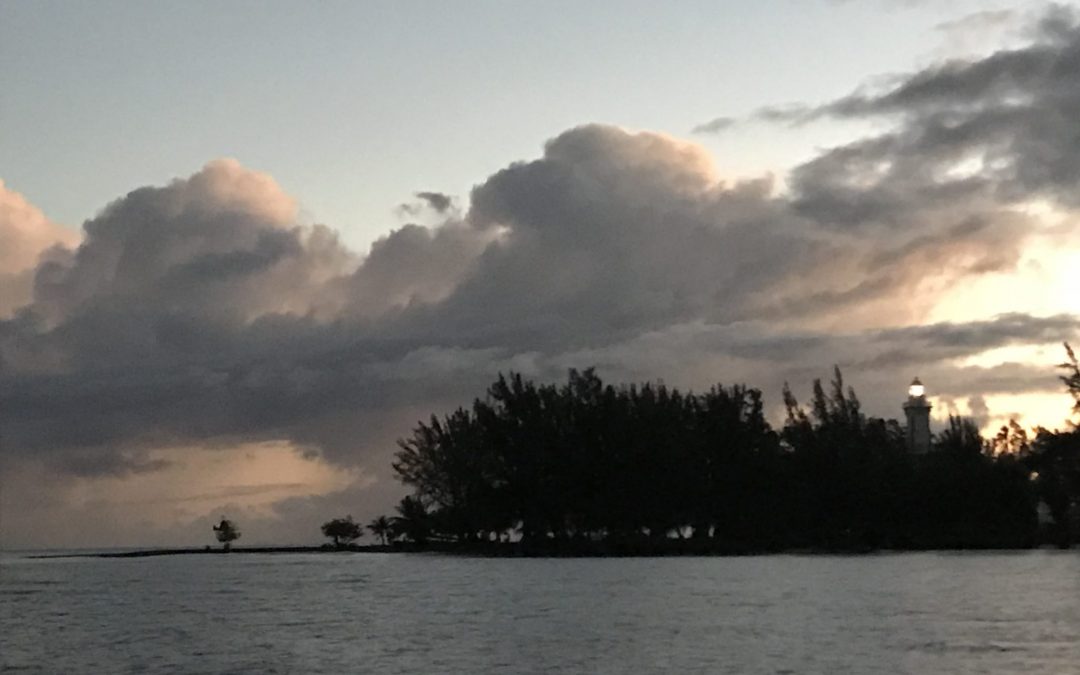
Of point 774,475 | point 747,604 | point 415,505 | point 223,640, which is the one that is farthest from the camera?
point 415,505

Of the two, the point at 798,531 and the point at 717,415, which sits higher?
the point at 717,415

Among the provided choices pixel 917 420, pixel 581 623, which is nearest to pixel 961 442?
pixel 917 420

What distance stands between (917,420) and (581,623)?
386 feet

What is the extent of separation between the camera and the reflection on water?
46.8 m

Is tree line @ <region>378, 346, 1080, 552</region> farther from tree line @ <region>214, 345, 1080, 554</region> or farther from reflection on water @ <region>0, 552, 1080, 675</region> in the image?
reflection on water @ <region>0, 552, 1080, 675</region>

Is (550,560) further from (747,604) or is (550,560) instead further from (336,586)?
(747,604)

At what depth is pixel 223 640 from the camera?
57.0 meters

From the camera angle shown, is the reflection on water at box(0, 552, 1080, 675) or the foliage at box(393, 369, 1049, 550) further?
the foliage at box(393, 369, 1049, 550)

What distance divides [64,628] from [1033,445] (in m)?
104

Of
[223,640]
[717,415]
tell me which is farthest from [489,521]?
[223,640]

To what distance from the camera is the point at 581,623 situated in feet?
204

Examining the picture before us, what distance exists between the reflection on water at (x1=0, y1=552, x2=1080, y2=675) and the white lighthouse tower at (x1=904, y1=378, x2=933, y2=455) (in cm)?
5910

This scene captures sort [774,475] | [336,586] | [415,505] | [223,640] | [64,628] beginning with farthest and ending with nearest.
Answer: [415,505], [774,475], [336,586], [64,628], [223,640]

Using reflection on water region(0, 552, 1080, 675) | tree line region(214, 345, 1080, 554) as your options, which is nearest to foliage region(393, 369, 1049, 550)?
tree line region(214, 345, 1080, 554)
